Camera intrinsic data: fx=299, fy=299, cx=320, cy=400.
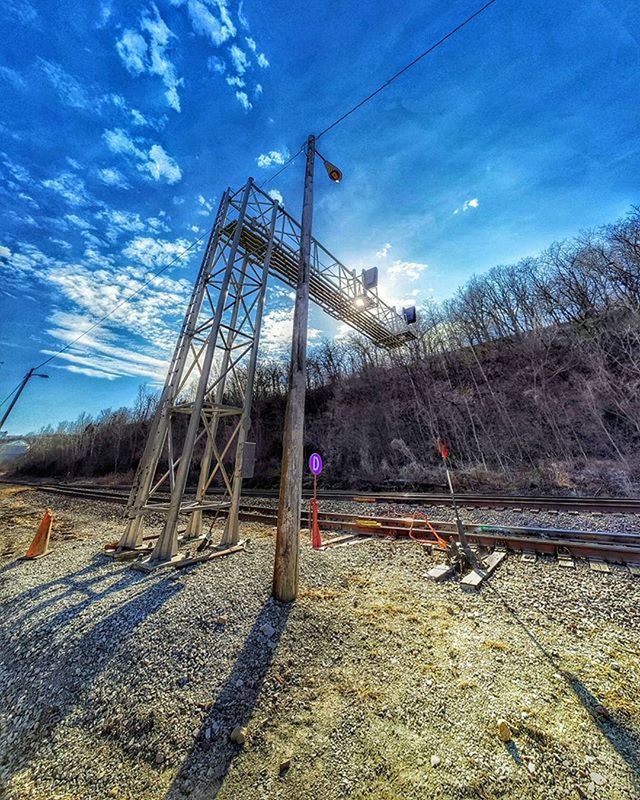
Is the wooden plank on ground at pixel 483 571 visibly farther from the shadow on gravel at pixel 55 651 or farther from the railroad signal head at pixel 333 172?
the railroad signal head at pixel 333 172

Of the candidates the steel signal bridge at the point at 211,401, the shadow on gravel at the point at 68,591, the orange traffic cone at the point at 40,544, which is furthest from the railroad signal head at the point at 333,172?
the orange traffic cone at the point at 40,544

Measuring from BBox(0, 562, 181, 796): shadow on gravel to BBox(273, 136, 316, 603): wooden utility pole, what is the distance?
70.7 inches

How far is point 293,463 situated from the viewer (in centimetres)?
452

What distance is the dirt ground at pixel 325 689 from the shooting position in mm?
2041

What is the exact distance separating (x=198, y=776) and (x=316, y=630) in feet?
5.86

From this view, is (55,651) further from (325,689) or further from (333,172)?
(333,172)

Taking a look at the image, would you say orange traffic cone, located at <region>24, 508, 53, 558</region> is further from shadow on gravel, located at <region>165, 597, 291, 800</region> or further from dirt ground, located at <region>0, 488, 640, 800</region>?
shadow on gravel, located at <region>165, 597, 291, 800</region>

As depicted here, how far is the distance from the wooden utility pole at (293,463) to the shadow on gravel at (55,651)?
180 centimetres

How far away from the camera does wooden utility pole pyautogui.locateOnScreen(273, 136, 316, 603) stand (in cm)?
436

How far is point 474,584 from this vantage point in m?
4.52

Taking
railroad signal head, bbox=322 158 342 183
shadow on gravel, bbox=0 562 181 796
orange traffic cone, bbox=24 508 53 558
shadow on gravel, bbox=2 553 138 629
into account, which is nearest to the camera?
shadow on gravel, bbox=0 562 181 796

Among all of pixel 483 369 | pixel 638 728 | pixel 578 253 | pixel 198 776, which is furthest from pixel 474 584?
pixel 578 253

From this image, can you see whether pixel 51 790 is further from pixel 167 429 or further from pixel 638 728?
pixel 167 429

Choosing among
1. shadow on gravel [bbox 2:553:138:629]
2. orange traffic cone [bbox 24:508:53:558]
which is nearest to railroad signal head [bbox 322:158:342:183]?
shadow on gravel [bbox 2:553:138:629]
